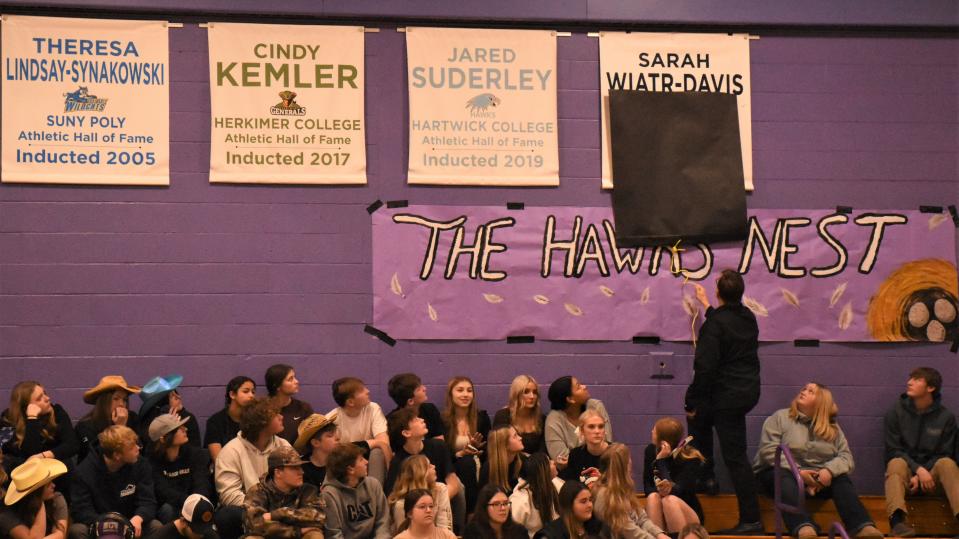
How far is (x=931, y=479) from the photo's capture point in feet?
26.3

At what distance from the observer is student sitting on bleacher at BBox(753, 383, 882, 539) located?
7742 mm

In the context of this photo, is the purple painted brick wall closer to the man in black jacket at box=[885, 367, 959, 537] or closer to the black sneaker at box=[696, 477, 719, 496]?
the man in black jacket at box=[885, 367, 959, 537]

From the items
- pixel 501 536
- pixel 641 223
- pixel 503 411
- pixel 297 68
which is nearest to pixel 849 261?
pixel 641 223

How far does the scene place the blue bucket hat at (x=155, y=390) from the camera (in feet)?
25.2

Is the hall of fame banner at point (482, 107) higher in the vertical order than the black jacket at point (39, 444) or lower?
higher

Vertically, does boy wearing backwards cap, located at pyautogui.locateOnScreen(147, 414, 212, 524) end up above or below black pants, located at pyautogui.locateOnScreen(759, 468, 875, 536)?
above

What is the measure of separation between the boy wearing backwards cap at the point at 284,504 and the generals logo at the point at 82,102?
2.94 m

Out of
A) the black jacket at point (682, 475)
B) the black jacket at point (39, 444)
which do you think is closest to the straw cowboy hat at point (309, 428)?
the black jacket at point (39, 444)

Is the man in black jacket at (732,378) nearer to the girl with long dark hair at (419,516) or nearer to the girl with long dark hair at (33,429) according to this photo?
the girl with long dark hair at (419,516)

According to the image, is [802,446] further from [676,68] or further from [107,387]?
[107,387]

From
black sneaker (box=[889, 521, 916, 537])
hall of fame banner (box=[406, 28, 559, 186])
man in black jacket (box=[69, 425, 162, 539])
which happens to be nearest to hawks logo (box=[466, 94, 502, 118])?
hall of fame banner (box=[406, 28, 559, 186])

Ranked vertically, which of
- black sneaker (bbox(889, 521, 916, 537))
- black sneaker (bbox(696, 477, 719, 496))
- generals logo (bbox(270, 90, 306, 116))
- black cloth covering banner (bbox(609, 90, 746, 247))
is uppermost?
generals logo (bbox(270, 90, 306, 116))

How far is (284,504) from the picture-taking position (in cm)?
676

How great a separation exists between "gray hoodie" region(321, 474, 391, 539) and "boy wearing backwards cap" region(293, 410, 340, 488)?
1.06 ft
